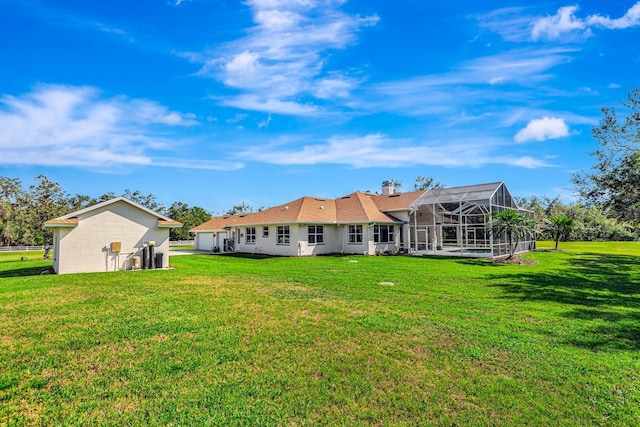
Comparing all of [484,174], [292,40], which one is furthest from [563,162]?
[292,40]

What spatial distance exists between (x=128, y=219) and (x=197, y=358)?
12453 mm

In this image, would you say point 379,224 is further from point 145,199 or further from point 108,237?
point 145,199

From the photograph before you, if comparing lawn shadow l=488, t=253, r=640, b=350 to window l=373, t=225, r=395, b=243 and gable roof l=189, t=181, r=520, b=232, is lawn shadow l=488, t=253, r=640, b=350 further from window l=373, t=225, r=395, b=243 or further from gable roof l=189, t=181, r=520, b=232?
window l=373, t=225, r=395, b=243

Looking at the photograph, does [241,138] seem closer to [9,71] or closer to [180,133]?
[180,133]

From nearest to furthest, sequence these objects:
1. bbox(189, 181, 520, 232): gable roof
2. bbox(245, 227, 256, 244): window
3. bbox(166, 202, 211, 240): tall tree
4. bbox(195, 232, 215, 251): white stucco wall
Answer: bbox(189, 181, 520, 232): gable roof, bbox(245, 227, 256, 244): window, bbox(195, 232, 215, 251): white stucco wall, bbox(166, 202, 211, 240): tall tree

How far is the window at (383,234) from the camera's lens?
23.1m

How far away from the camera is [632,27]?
12.9 meters

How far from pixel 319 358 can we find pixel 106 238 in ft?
44.5

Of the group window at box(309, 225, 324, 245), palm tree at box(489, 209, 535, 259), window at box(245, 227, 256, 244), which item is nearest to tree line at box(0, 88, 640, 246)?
palm tree at box(489, 209, 535, 259)

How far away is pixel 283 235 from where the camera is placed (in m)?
23.4

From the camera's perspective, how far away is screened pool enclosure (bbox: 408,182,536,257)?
20906mm

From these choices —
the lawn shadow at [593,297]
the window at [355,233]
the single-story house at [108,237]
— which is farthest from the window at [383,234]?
the single-story house at [108,237]

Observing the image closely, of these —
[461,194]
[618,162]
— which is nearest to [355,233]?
[461,194]

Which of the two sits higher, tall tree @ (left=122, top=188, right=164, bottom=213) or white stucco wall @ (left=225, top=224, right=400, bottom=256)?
tall tree @ (left=122, top=188, right=164, bottom=213)
